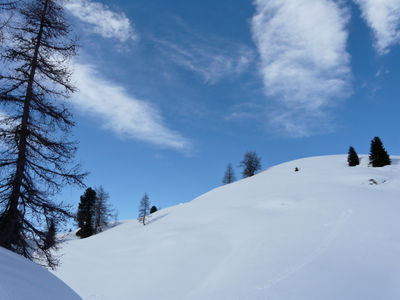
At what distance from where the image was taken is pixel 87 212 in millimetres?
43844

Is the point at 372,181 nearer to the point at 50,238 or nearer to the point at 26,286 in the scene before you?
the point at 50,238

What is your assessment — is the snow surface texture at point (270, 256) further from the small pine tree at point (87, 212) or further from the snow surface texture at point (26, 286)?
the small pine tree at point (87, 212)

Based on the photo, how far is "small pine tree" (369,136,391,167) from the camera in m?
32.8

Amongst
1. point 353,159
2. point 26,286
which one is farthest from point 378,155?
point 26,286

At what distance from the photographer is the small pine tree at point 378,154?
3275 cm

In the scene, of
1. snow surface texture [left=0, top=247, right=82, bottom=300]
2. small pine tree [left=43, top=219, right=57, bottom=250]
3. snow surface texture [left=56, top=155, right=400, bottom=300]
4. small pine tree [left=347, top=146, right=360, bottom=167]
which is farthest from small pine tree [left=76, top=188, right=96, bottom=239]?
small pine tree [left=347, top=146, right=360, bottom=167]

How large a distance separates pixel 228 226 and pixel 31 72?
16262 mm

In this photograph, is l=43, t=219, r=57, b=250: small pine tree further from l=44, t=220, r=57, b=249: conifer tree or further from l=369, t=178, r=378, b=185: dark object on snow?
l=369, t=178, r=378, b=185: dark object on snow

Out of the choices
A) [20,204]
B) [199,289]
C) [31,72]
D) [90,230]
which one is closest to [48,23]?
[31,72]

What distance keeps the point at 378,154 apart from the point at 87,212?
50.8 m

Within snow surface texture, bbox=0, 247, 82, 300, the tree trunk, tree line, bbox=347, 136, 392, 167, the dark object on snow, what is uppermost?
tree line, bbox=347, 136, 392, 167

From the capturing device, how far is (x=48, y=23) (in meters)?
7.75

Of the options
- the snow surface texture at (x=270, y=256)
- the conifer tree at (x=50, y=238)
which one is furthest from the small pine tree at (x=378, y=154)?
the conifer tree at (x=50, y=238)

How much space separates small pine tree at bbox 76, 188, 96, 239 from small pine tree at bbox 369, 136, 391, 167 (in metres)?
49.1
